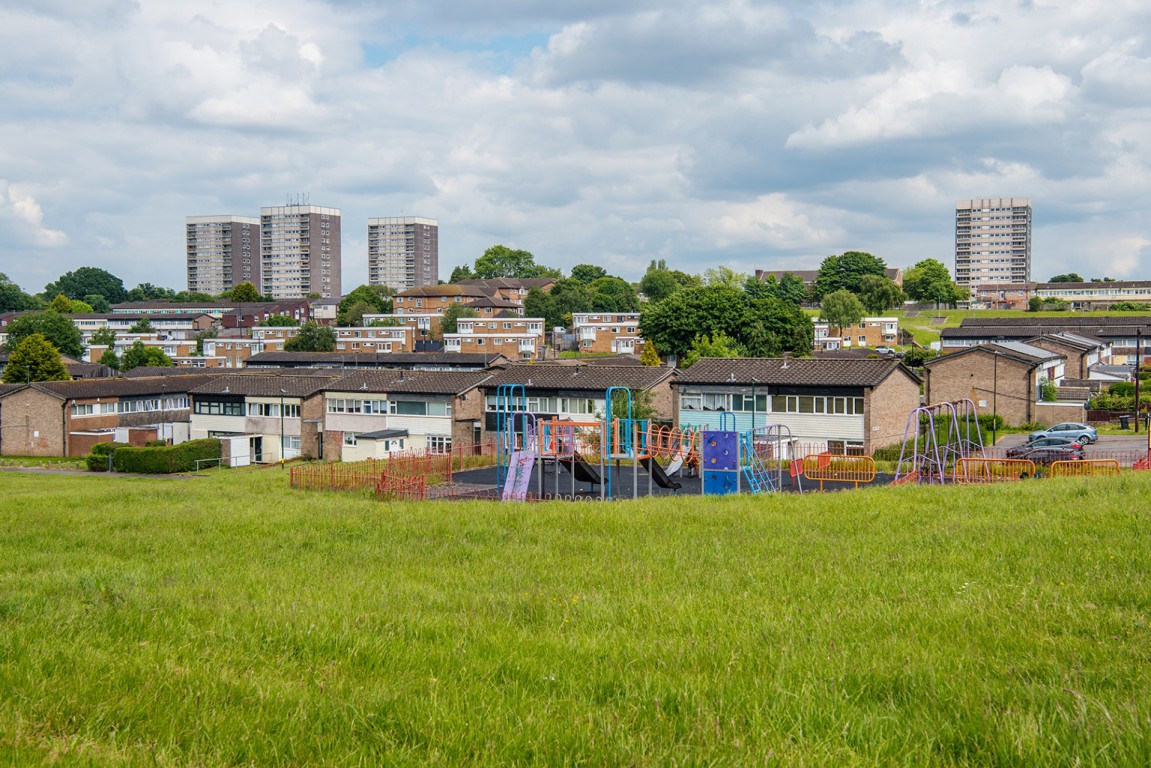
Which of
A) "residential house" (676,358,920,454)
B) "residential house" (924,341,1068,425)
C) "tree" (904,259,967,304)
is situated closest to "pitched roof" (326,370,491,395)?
"residential house" (676,358,920,454)

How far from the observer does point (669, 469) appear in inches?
1652

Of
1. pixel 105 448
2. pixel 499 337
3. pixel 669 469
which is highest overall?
pixel 499 337

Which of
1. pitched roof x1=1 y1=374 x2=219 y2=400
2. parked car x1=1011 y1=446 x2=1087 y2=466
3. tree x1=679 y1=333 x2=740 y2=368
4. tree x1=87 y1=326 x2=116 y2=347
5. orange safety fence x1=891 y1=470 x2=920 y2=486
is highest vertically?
tree x1=87 y1=326 x2=116 y2=347

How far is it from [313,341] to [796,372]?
88.1 meters

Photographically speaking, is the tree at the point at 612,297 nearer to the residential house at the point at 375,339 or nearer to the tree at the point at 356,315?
the residential house at the point at 375,339

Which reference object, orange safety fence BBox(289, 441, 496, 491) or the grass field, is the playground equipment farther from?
the grass field

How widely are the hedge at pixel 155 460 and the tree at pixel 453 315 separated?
81.4 m

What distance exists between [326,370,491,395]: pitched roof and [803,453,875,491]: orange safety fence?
23.8 metres

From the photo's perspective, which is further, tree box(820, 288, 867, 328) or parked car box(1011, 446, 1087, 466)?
tree box(820, 288, 867, 328)

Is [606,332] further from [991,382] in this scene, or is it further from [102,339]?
[991,382]

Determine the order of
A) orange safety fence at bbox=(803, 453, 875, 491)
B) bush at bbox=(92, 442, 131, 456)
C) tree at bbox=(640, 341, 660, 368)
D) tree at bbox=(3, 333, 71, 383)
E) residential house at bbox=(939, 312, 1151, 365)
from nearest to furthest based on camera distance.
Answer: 1. orange safety fence at bbox=(803, 453, 875, 491)
2. bush at bbox=(92, 442, 131, 456)
3. tree at bbox=(3, 333, 71, 383)
4. tree at bbox=(640, 341, 660, 368)
5. residential house at bbox=(939, 312, 1151, 365)

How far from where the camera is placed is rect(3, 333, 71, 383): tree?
308 feet

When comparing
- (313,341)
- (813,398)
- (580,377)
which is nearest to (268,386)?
(580,377)

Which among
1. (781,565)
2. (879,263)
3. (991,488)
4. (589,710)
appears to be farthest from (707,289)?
(589,710)
